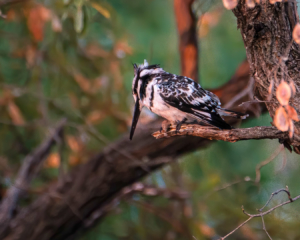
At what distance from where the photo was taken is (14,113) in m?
2.87

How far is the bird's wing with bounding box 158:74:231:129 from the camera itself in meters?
1.19

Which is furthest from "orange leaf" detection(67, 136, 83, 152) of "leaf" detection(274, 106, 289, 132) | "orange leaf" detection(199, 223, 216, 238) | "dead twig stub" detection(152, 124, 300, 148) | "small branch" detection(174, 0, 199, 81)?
"leaf" detection(274, 106, 289, 132)

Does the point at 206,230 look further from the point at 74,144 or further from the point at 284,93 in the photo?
the point at 284,93

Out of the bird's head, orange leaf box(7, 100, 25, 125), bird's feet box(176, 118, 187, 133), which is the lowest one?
orange leaf box(7, 100, 25, 125)

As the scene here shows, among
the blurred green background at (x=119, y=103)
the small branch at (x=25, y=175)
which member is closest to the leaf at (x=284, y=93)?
the blurred green background at (x=119, y=103)

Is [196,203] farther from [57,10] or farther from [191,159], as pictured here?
[57,10]

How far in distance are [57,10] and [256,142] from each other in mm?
1599

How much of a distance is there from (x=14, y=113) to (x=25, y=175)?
1.75 feet

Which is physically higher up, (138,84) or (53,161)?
(138,84)

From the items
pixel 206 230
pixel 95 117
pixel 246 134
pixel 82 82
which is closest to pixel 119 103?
pixel 95 117

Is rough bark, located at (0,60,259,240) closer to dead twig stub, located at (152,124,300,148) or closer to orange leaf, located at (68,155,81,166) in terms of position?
orange leaf, located at (68,155,81,166)

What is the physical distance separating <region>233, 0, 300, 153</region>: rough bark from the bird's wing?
23 centimetres

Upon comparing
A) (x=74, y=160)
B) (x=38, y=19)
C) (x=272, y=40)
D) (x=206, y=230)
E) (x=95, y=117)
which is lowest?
(x=206, y=230)

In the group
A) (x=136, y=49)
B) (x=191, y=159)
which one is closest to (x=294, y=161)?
(x=191, y=159)
